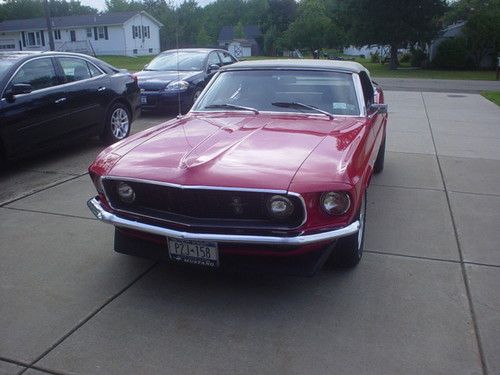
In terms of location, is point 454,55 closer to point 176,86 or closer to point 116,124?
point 176,86

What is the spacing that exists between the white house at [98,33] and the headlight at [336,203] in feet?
169

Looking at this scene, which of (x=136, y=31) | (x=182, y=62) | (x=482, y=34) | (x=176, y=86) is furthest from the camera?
(x=136, y=31)

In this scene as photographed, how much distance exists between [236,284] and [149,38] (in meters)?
57.8

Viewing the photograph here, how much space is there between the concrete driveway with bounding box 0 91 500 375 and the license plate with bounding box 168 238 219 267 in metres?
0.33

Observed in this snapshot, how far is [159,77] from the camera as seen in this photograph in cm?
1145

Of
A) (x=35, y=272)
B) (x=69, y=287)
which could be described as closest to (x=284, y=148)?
(x=69, y=287)

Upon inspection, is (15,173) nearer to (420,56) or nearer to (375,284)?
(375,284)

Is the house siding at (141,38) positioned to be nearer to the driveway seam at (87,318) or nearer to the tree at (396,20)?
the tree at (396,20)

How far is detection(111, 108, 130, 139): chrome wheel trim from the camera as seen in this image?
8.34 m

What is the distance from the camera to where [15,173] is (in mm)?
6668

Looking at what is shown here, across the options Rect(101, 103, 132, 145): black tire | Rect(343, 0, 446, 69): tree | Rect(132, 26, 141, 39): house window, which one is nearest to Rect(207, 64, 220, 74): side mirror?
Rect(101, 103, 132, 145): black tire

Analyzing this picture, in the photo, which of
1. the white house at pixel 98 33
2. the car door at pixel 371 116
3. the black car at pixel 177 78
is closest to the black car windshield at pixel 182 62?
the black car at pixel 177 78

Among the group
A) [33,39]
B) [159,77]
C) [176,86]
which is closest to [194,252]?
[176,86]

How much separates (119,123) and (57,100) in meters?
1.64
